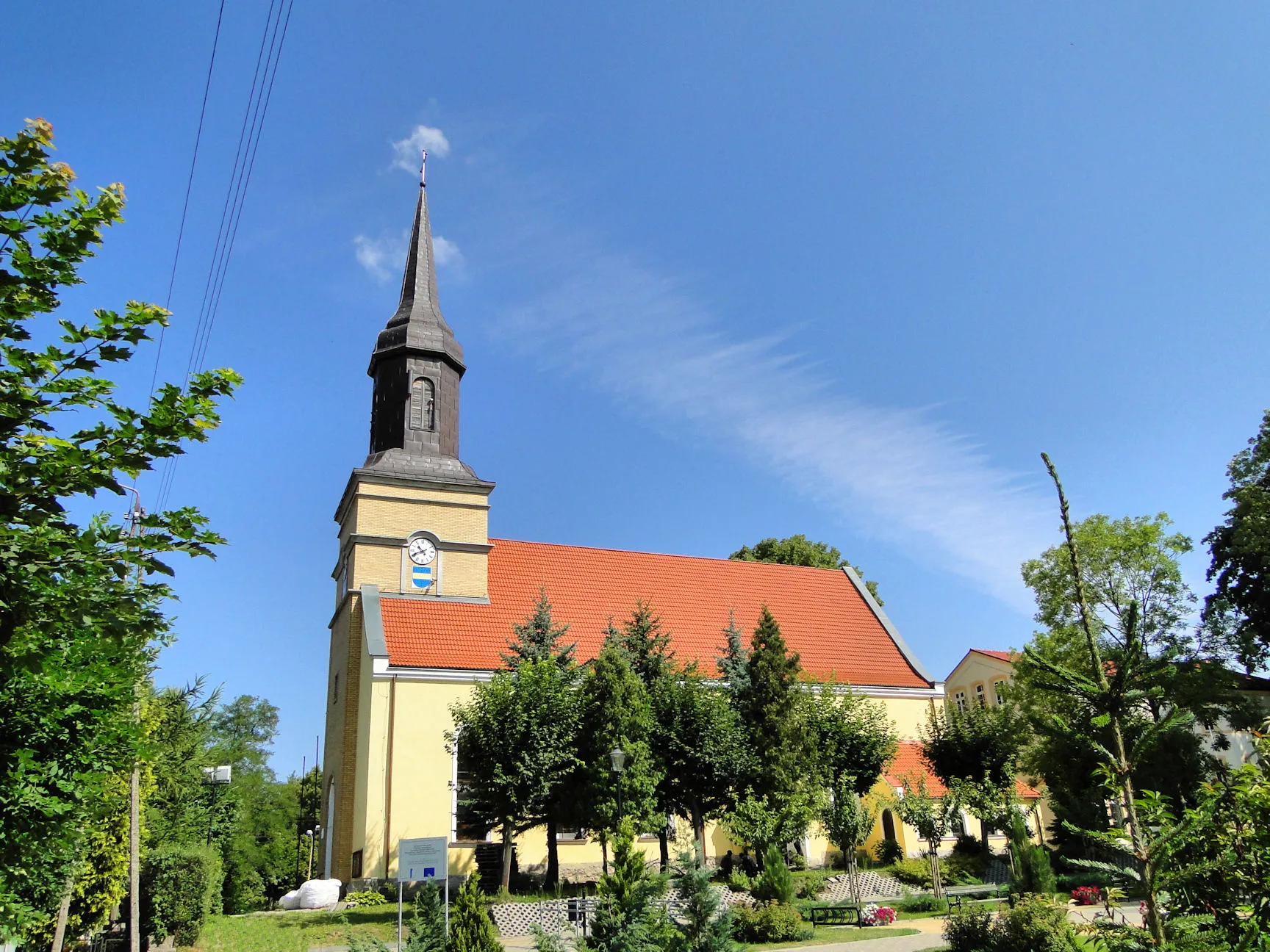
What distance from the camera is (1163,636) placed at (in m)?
31.5

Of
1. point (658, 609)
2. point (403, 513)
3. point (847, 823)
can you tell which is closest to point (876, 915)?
point (847, 823)

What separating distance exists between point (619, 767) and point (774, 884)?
14.6 ft

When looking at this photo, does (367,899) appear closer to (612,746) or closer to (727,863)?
(612,746)

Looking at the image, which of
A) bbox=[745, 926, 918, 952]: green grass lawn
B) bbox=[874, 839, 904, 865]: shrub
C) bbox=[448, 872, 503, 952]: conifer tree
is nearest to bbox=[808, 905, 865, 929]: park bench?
bbox=[745, 926, 918, 952]: green grass lawn

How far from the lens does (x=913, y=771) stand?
3048 centimetres

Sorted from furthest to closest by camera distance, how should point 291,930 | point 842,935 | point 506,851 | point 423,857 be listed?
1. point 506,851
2. point 291,930
3. point 842,935
4. point 423,857

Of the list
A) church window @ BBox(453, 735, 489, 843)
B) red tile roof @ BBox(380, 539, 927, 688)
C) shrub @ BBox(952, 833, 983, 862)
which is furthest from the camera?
shrub @ BBox(952, 833, 983, 862)

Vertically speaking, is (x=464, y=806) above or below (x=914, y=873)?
above

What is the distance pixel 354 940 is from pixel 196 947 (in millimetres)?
12566

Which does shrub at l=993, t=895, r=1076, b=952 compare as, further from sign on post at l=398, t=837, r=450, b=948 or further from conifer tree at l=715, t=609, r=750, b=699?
conifer tree at l=715, t=609, r=750, b=699

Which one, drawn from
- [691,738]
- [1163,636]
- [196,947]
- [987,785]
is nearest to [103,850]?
[196,947]

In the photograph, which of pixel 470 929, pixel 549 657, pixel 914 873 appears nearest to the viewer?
pixel 470 929

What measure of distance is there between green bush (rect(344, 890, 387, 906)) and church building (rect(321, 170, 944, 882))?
120 cm

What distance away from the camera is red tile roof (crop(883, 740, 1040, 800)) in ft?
98.4
